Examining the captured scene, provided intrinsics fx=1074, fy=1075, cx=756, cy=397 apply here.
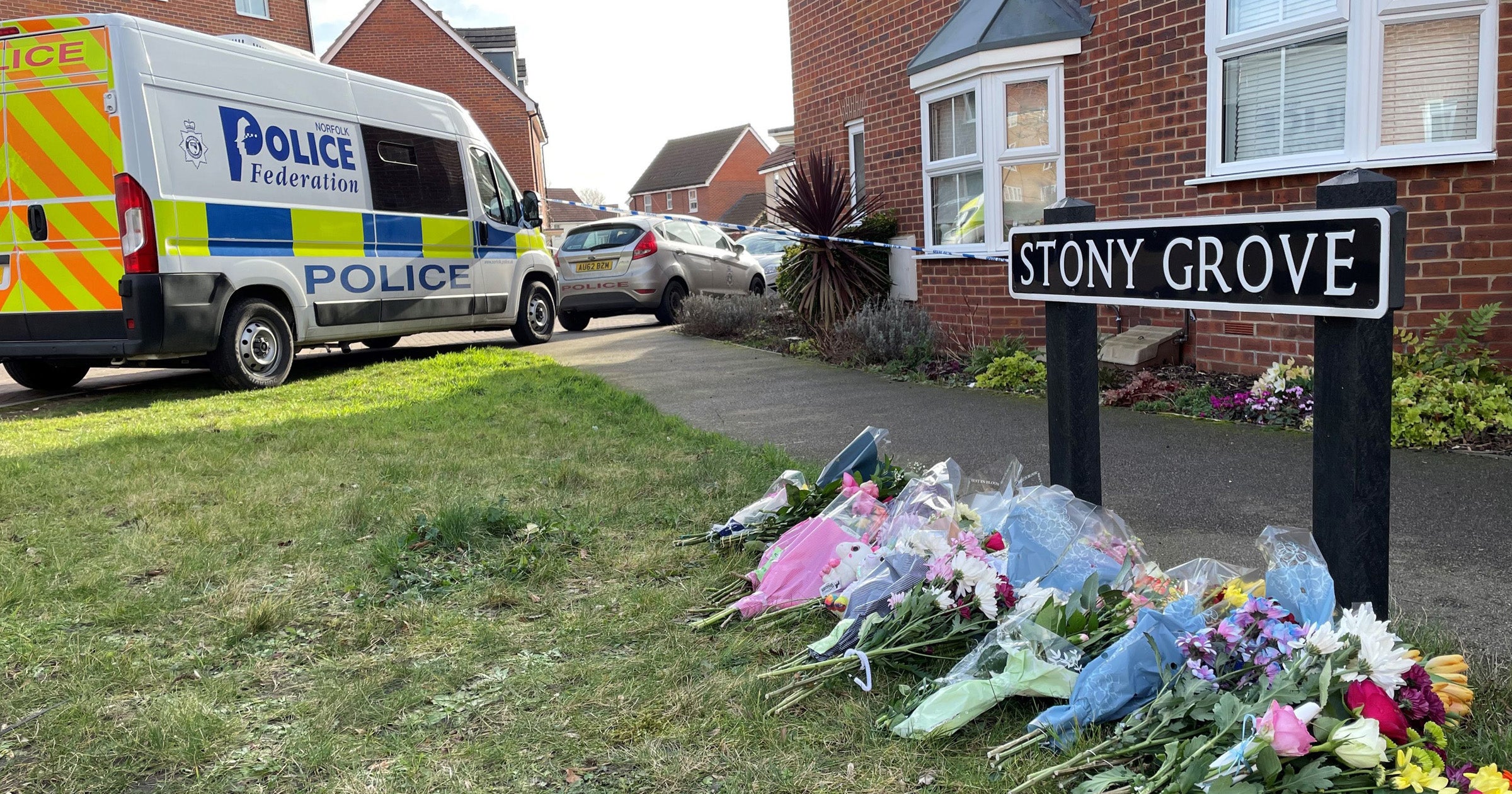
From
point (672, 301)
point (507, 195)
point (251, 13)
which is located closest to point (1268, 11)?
point (507, 195)

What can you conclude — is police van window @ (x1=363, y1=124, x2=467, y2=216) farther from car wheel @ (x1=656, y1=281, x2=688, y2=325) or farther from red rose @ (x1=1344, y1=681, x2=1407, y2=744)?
red rose @ (x1=1344, y1=681, x2=1407, y2=744)

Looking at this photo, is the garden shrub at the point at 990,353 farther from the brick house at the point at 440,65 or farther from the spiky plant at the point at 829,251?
the brick house at the point at 440,65

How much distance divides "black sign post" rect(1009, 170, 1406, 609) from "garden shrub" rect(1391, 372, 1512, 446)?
3.30 m

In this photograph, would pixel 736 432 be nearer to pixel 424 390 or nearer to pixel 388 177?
pixel 424 390

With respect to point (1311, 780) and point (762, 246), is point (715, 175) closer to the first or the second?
point (762, 246)

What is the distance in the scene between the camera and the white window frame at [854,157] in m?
11.7

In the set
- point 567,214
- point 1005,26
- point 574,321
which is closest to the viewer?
point 1005,26

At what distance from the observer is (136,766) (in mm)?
Result: 2559

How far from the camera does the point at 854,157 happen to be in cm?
1189

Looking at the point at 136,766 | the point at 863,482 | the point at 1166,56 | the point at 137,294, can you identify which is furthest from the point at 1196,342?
the point at 137,294

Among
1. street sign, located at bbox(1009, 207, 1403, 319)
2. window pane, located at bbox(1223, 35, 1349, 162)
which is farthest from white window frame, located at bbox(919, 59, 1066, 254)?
street sign, located at bbox(1009, 207, 1403, 319)

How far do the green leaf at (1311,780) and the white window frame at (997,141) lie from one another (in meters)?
7.28

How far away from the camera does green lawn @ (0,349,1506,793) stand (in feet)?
8.34

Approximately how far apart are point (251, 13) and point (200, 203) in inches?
795
